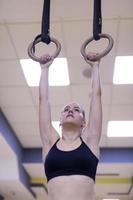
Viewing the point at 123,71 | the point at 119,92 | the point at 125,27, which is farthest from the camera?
the point at 119,92

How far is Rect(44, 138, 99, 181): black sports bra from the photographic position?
4.89 feet

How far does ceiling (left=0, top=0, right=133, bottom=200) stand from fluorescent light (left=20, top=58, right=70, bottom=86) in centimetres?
7

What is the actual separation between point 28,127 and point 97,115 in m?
3.96

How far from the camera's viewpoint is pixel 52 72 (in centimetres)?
391

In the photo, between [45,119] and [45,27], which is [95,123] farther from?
[45,27]

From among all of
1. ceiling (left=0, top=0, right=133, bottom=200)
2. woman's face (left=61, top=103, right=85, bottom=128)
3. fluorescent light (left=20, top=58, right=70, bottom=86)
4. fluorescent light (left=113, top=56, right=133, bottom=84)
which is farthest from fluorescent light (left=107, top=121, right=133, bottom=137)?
woman's face (left=61, top=103, right=85, bottom=128)

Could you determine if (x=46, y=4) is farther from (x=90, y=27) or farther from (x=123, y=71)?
(x=123, y=71)

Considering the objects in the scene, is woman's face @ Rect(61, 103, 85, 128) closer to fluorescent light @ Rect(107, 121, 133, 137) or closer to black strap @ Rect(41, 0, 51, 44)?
black strap @ Rect(41, 0, 51, 44)

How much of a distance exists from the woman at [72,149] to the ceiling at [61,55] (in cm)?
136

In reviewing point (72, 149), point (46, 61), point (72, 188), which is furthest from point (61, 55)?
point (72, 188)

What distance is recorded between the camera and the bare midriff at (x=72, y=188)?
1.45 meters

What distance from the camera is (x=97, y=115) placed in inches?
63.8

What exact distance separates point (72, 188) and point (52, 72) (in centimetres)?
256

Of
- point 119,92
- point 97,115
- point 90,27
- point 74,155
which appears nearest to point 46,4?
point 97,115
